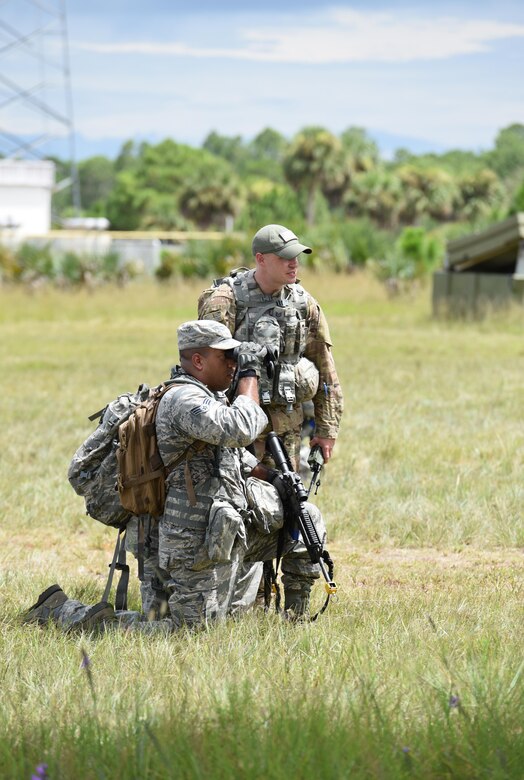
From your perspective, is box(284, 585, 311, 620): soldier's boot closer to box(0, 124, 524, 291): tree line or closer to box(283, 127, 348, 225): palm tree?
box(0, 124, 524, 291): tree line

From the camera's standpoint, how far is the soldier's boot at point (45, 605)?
5377 mm

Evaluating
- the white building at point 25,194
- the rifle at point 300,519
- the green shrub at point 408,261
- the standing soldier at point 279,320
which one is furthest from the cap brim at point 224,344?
the white building at point 25,194

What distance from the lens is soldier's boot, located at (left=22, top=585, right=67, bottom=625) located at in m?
5.38

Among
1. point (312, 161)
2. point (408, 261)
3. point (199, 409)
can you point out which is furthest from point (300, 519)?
point (312, 161)

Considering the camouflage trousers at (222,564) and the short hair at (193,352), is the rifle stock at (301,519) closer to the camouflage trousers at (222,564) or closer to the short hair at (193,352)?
the camouflage trousers at (222,564)

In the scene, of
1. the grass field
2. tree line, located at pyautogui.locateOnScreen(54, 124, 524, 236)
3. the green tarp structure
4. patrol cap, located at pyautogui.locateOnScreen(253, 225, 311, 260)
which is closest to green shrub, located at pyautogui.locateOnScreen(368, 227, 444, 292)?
the green tarp structure

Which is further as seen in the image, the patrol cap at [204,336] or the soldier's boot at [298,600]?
the soldier's boot at [298,600]

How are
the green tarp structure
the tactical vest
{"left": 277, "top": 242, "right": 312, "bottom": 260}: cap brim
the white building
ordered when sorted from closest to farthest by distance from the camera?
{"left": 277, "top": 242, "right": 312, "bottom": 260}: cap brim < the tactical vest < the green tarp structure < the white building

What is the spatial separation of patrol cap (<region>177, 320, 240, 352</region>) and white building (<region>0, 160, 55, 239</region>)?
7301cm

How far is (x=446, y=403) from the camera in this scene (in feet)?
43.7

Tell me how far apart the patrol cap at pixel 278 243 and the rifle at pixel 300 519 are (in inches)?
40.7

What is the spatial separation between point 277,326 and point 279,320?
0.04 m

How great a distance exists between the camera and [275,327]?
19.1 feet

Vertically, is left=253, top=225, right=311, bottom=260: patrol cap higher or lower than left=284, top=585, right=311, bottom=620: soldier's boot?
higher
